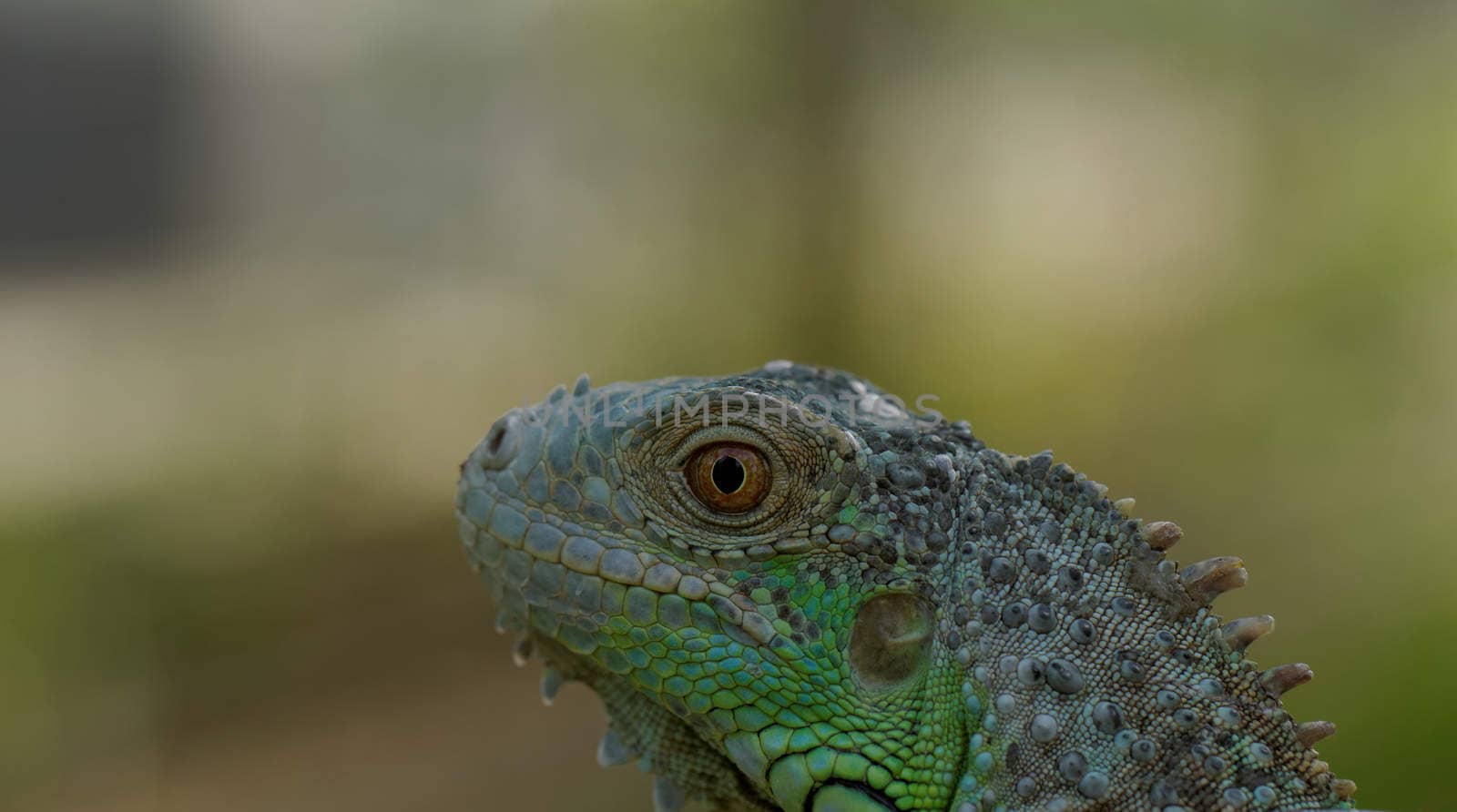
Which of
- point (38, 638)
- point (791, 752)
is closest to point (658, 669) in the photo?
point (791, 752)

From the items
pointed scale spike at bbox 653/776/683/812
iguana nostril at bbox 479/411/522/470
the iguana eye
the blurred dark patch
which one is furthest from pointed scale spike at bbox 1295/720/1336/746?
the blurred dark patch

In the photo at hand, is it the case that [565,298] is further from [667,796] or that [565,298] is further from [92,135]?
[667,796]

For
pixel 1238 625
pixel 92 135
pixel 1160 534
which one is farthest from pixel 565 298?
pixel 1238 625

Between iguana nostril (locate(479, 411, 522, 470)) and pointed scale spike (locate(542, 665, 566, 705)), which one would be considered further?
pointed scale spike (locate(542, 665, 566, 705))

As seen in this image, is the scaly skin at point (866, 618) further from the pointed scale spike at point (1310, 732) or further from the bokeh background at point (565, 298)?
the bokeh background at point (565, 298)

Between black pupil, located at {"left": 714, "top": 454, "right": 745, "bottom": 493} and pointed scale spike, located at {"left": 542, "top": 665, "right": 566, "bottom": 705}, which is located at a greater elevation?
black pupil, located at {"left": 714, "top": 454, "right": 745, "bottom": 493}

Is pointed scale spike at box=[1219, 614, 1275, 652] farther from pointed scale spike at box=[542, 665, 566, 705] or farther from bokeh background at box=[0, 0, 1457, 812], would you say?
bokeh background at box=[0, 0, 1457, 812]

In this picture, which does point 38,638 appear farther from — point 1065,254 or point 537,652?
point 1065,254

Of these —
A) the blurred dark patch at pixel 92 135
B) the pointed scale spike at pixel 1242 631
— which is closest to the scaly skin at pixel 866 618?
the pointed scale spike at pixel 1242 631
